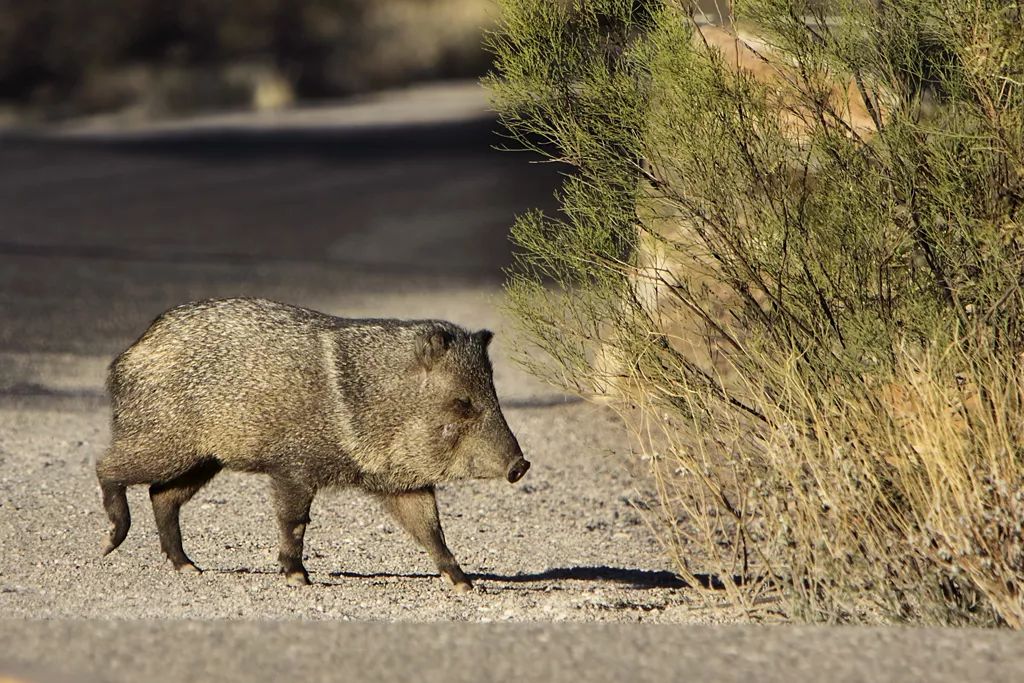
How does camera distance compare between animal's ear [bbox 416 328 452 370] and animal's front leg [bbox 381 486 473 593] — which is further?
animal's front leg [bbox 381 486 473 593]

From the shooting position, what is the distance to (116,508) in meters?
6.04

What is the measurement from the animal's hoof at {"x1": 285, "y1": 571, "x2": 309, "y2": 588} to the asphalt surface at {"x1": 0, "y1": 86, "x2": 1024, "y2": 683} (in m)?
0.09

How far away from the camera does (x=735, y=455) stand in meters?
6.00

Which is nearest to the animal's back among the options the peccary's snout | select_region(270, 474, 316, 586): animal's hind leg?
select_region(270, 474, 316, 586): animal's hind leg

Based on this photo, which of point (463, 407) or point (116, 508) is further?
point (116, 508)

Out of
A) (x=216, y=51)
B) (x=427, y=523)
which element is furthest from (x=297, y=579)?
(x=216, y=51)

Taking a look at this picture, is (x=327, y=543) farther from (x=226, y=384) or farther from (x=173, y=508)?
(x=226, y=384)

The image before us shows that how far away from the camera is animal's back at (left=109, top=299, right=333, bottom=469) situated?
5.75 m

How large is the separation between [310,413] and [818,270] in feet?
5.95

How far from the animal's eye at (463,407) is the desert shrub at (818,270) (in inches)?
22.1

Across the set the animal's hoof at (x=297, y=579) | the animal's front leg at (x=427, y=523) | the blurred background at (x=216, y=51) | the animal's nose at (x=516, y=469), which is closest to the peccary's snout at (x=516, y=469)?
the animal's nose at (x=516, y=469)

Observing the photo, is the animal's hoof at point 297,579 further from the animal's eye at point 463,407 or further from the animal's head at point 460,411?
the animal's eye at point 463,407

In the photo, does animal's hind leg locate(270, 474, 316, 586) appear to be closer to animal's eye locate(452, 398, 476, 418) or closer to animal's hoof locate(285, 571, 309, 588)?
animal's hoof locate(285, 571, 309, 588)

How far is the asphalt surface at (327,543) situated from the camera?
3750 mm
